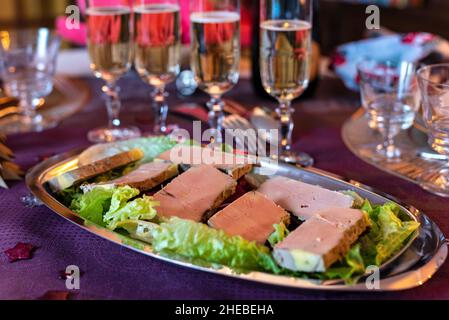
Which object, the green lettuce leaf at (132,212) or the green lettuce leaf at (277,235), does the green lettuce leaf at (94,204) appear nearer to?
the green lettuce leaf at (132,212)

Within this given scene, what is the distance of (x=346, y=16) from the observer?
12.2 ft

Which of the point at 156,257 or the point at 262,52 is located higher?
the point at 262,52

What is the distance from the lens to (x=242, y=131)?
1.41m

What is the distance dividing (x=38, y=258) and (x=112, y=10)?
732mm

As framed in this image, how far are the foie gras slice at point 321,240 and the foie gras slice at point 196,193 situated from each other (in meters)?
0.17

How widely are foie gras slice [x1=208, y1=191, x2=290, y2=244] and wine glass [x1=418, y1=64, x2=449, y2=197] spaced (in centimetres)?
40

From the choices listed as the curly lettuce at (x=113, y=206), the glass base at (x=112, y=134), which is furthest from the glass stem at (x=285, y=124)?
the curly lettuce at (x=113, y=206)

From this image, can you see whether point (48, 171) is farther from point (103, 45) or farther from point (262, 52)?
point (262, 52)

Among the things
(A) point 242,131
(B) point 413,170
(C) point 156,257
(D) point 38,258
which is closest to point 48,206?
(D) point 38,258

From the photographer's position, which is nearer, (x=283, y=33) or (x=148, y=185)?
(x=148, y=185)

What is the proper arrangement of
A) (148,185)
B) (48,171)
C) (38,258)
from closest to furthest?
(38,258) → (148,185) → (48,171)

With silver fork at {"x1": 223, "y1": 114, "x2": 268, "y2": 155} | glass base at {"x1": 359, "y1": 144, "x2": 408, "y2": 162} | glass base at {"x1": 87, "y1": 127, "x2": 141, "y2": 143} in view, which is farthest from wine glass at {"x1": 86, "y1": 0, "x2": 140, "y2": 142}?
glass base at {"x1": 359, "y1": 144, "x2": 408, "y2": 162}

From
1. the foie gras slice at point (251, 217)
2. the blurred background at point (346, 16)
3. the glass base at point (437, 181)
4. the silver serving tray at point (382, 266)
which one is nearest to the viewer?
the silver serving tray at point (382, 266)

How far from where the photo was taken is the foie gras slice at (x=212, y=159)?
111 centimetres
